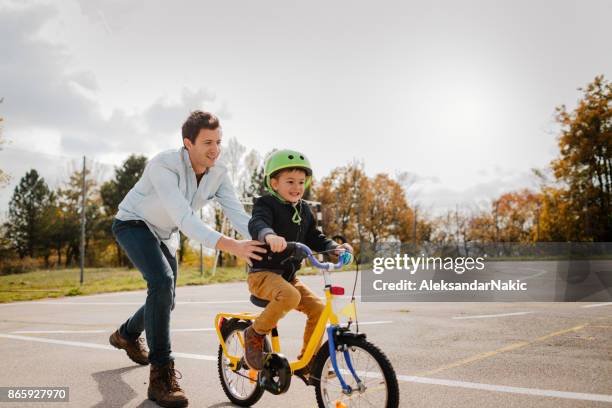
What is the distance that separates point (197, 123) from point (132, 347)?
7.54 feet

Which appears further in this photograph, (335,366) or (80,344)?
(80,344)

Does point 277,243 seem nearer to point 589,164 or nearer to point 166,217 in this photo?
point 166,217

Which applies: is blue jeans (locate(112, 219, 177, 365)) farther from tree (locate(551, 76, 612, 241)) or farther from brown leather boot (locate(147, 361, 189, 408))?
tree (locate(551, 76, 612, 241))

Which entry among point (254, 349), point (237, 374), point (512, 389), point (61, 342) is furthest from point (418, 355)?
point (61, 342)

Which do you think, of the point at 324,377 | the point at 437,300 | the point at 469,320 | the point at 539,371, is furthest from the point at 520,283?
the point at 324,377

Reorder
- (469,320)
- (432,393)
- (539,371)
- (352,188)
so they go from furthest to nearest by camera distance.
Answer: (352,188) < (469,320) < (539,371) < (432,393)

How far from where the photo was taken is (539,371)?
168 inches

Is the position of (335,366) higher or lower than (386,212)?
lower

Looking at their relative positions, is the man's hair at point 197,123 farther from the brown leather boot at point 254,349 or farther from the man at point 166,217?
the brown leather boot at point 254,349

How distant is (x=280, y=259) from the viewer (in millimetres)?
3266

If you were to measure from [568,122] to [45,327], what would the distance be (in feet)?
121

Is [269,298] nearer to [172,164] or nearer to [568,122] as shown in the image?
[172,164]

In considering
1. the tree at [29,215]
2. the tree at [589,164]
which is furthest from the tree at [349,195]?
the tree at [29,215]

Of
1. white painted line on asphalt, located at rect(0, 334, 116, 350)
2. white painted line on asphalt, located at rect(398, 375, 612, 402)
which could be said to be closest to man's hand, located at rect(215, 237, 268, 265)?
white painted line on asphalt, located at rect(398, 375, 612, 402)
